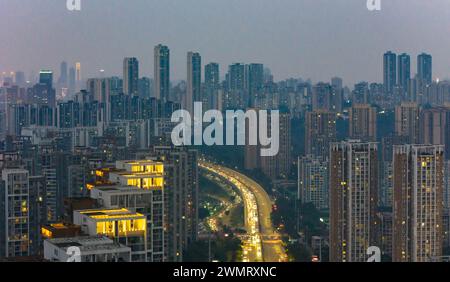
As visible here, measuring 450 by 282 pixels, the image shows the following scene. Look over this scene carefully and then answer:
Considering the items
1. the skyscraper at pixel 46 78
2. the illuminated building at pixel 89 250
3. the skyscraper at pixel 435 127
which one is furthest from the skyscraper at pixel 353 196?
the illuminated building at pixel 89 250

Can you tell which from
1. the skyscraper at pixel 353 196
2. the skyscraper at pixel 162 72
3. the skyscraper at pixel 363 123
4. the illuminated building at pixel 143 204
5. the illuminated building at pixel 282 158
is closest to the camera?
the illuminated building at pixel 143 204

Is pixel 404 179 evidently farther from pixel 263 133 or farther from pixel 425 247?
pixel 263 133

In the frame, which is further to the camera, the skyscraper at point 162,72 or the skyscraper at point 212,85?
the skyscraper at point 212,85

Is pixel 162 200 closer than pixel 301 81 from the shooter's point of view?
Yes

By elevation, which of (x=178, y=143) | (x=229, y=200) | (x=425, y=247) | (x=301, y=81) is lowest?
(x=425, y=247)

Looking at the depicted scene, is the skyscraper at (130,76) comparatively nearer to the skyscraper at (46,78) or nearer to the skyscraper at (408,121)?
the skyscraper at (46,78)

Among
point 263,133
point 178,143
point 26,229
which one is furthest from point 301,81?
point 26,229

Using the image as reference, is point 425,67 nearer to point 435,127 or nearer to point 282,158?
point 435,127
